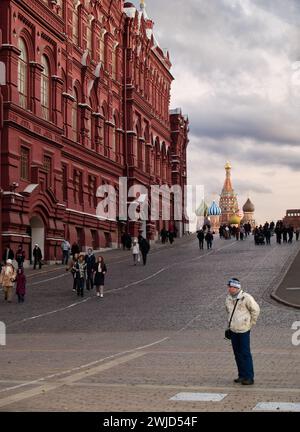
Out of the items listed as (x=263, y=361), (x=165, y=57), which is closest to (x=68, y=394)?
(x=263, y=361)

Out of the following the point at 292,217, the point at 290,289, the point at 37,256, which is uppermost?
the point at 292,217

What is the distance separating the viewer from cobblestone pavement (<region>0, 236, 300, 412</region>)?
39.0 feet

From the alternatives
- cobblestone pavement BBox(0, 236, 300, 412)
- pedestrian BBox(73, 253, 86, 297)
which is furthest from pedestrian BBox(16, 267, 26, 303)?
pedestrian BBox(73, 253, 86, 297)

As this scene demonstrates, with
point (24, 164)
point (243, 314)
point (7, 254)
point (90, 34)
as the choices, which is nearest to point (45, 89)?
point (24, 164)

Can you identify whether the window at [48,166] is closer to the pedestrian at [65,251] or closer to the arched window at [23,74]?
the arched window at [23,74]

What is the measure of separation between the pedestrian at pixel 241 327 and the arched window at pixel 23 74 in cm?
3442

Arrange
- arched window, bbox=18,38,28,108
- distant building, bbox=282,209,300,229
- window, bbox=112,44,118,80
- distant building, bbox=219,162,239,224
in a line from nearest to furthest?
1. arched window, bbox=18,38,28,108
2. window, bbox=112,44,118,80
3. distant building, bbox=282,209,300,229
4. distant building, bbox=219,162,239,224

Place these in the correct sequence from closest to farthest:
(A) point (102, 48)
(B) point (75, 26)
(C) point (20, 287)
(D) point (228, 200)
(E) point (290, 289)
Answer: (C) point (20, 287) < (E) point (290, 289) < (B) point (75, 26) < (A) point (102, 48) < (D) point (228, 200)

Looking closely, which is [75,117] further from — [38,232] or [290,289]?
[290,289]

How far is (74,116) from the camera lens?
57531 mm

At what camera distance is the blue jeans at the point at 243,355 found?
1304cm

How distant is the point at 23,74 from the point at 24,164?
17.8ft

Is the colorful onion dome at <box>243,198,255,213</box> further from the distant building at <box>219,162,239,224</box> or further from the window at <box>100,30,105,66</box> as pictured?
the window at <box>100,30,105,66</box>

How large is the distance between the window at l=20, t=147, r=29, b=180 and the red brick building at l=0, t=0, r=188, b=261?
0.07m
